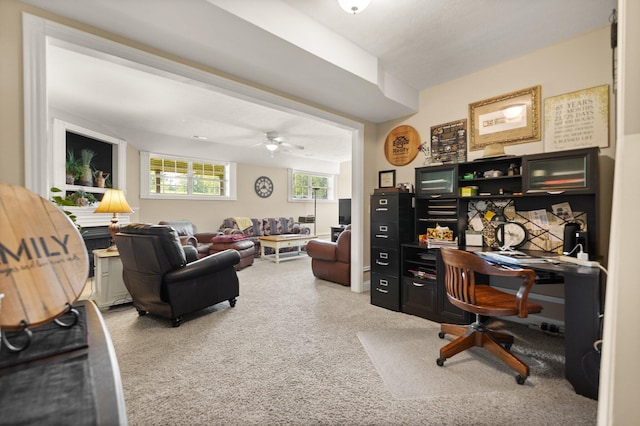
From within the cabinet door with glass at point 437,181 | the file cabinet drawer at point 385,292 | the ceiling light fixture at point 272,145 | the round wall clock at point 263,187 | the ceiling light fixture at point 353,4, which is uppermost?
the ceiling light fixture at point 353,4

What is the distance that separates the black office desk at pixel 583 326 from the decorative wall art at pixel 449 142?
5.52 ft

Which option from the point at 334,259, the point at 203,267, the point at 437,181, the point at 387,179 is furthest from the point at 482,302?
the point at 203,267

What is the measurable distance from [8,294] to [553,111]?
3.62m

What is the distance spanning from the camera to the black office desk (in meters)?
1.67

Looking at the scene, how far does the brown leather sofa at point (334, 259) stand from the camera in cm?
405

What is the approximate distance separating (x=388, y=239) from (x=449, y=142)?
133 cm

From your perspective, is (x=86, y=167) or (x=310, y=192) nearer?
(x=86, y=167)

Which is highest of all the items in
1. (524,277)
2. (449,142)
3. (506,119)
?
(506,119)

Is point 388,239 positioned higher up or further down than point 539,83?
further down

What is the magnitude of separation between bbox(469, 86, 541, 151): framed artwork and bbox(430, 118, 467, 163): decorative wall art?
93mm

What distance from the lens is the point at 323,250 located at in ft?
14.0

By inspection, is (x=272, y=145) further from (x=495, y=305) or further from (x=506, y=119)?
(x=495, y=305)

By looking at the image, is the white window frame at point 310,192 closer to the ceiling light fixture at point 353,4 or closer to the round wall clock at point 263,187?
the round wall clock at point 263,187

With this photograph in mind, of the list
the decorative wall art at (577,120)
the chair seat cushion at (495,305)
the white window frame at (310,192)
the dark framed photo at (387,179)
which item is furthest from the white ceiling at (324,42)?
the white window frame at (310,192)
